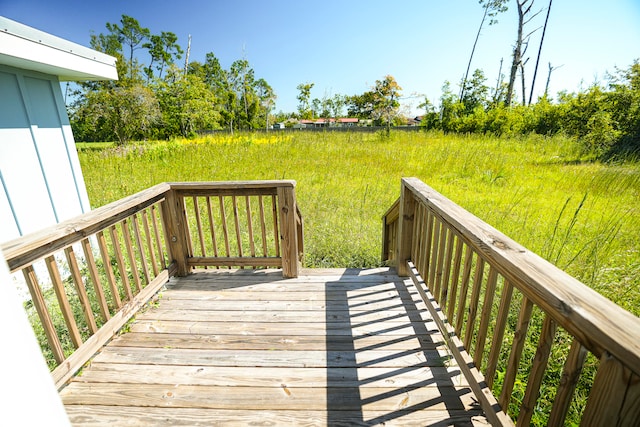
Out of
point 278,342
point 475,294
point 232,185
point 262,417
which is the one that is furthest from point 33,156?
point 475,294

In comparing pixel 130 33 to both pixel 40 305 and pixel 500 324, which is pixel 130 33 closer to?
pixel 40 305

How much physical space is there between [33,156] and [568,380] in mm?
4488

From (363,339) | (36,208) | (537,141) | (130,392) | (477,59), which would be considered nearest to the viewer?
(130,392)

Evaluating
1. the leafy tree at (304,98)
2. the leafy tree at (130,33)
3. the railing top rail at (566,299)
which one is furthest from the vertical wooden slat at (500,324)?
the leafy tree at (304,98)

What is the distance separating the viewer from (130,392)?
67.2 inches

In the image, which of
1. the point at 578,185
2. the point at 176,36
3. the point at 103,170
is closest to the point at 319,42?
the point at 103,170

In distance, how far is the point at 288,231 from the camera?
2830mm

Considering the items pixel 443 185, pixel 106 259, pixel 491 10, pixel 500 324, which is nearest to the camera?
pixel 500 324

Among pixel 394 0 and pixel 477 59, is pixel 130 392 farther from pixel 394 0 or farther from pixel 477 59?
pixel 477 59

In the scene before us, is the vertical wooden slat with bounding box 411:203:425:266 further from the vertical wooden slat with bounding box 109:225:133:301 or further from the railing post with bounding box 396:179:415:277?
the vertical wooden slat with bounding box 109:225:133:301

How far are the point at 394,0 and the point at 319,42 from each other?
11.5 metres

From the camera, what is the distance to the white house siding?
8.80 feet

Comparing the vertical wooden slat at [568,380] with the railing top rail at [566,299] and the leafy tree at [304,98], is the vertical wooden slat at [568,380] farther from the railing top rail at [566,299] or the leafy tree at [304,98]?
the leafy tree at [304,98]

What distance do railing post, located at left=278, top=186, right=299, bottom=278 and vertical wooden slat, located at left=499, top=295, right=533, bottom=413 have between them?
1.97 metres
